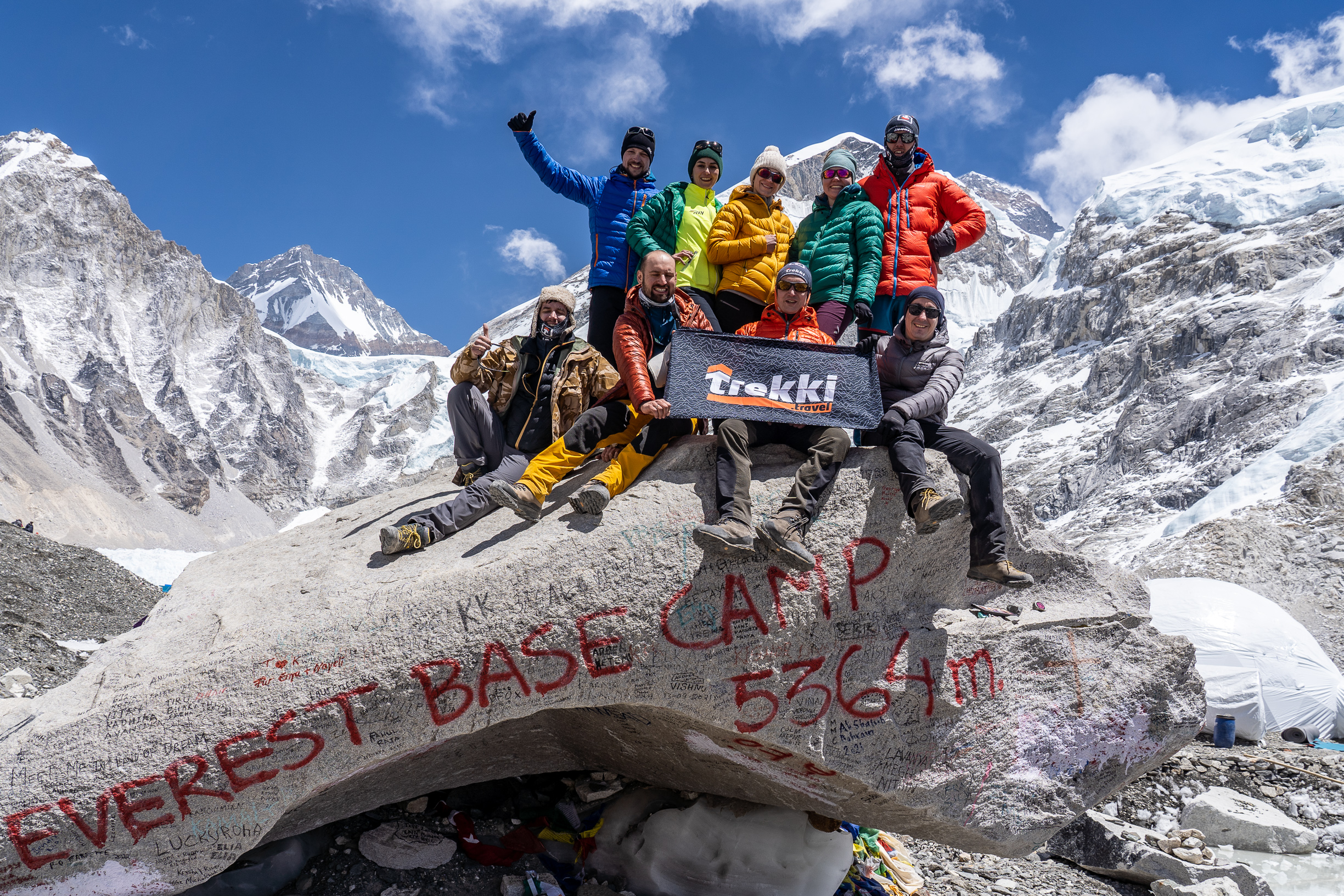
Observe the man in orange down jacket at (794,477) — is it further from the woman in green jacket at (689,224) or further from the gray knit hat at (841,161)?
the gray knit hat at (841,161)

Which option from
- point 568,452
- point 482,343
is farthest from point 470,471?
point 568,452

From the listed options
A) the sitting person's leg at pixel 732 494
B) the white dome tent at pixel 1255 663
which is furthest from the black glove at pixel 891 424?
the white dome tent at pixel 1255 663

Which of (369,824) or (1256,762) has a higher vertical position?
(369,824)

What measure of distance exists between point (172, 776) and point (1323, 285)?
87621 millimetres

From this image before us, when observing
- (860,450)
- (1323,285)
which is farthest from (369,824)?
(1323,285)

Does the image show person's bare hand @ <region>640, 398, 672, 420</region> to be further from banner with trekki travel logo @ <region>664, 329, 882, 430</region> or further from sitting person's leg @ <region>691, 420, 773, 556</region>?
sitting person's leg @ <region>691, 420, 773, 556</region>

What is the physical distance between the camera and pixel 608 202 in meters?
7.53

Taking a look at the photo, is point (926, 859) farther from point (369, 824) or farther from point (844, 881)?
point (369, 824)

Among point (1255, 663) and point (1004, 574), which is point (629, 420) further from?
point (1255, 663)

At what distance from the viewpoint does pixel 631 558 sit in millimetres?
4934

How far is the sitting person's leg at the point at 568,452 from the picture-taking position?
5.25 meters

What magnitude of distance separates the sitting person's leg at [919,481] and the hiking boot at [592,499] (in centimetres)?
191

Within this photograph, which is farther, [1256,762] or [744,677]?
[1256,762]

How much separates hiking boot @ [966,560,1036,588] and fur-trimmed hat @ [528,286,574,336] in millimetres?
3602
